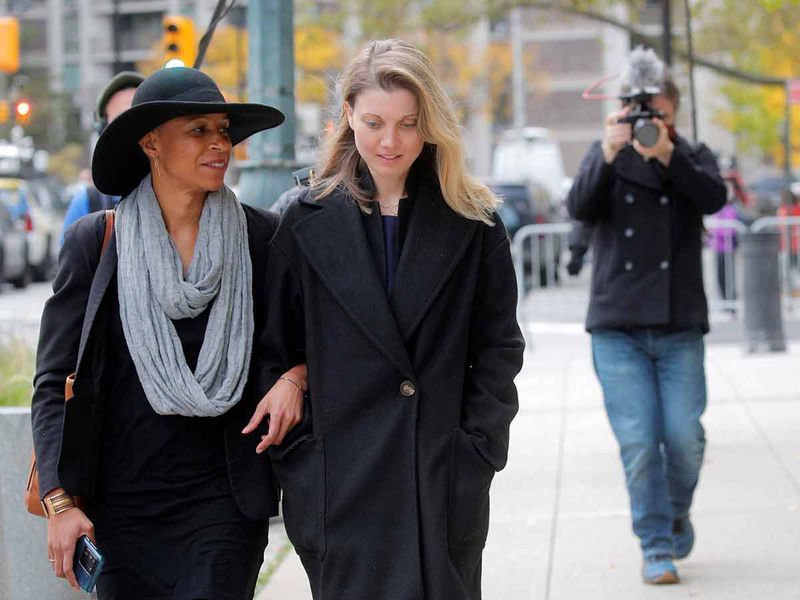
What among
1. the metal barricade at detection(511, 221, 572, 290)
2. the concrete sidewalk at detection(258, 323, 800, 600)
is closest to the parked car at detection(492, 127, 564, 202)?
the metal barricade at detection(511, 221, 572, 290)

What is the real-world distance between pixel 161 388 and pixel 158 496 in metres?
0.28

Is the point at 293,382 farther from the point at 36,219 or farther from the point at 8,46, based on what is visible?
the point at 36,219

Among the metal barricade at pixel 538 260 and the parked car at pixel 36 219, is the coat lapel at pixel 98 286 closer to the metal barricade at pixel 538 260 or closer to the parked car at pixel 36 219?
the metal barricade at pixel 538 260

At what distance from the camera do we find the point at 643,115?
5441 mm

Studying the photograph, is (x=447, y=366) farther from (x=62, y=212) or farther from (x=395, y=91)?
(x=62, y=212)

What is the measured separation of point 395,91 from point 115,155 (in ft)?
2.37

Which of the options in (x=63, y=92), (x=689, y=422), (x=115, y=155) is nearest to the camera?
(x=115, y=155)

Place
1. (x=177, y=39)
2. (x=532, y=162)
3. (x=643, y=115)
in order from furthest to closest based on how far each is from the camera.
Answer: (x=532, y=162) < (x=177, y=39) < (x=643, y=115)

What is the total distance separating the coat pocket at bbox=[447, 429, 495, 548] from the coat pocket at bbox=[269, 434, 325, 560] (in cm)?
29

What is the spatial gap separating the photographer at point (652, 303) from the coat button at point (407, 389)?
7.85 feet

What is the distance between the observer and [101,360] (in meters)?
3.28

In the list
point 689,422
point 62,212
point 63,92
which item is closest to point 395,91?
point 689,422

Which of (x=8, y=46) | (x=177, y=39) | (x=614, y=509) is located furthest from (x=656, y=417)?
(x=8, y=46)

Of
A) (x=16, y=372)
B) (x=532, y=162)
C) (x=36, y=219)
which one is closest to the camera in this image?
(x=16, y=372)
